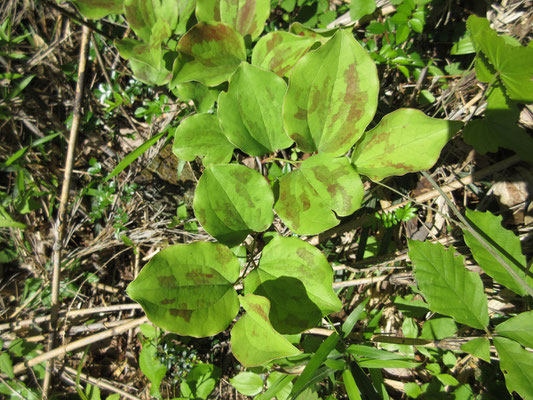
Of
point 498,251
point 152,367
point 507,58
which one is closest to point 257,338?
point 498,251

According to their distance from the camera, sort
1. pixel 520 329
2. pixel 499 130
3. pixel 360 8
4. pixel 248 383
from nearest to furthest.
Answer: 1. pixel 520 329
2. pixel 499 130
3. pixel 360 8
4. pixel 248 383

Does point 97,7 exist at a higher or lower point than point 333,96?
higher

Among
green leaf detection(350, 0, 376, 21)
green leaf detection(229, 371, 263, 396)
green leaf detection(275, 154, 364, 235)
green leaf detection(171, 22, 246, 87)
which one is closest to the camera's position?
green leaf detection(275, 154, 364, 235)

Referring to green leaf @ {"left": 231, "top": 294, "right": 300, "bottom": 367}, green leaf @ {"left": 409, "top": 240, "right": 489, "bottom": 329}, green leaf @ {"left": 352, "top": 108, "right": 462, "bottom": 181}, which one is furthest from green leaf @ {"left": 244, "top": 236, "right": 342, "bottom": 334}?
green leaf @ {"left": 409, "top": 240, "right": 489, "bottom": 329}

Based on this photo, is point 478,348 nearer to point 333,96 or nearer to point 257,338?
point 257,338

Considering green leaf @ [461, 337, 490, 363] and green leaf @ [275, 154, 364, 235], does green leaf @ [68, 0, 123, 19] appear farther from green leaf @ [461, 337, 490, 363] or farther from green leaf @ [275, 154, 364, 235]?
green leaf @ [461, 337, 490, 363]

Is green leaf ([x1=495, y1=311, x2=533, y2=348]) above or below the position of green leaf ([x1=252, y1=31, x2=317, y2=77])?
below

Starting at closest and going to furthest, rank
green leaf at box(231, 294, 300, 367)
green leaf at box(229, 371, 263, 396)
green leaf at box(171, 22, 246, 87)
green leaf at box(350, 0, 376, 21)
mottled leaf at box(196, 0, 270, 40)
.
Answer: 1. green leaf at box(231, 294, 300, 367)
2. green leaf at box(171, 22, 246, 87)
3. mottled leaf at box(196, 0, 270, 40)
4. green leaf at box(350, 0, 376, 21)
5. green leaf at box(229, 371, 263, 396)
